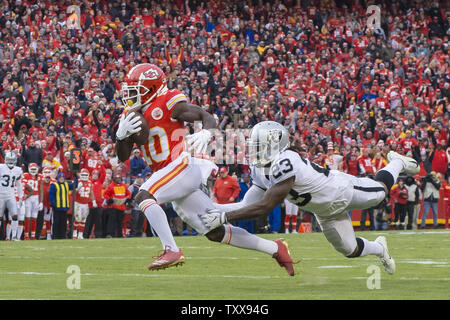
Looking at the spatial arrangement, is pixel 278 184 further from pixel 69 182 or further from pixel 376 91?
pixel 376 91

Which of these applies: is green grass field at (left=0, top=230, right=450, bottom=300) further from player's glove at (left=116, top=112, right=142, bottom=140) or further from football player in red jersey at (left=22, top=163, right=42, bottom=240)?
football player in red jersey at (left=22, top=163, right=42, bottom=240)

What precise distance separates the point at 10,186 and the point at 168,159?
8181 mm

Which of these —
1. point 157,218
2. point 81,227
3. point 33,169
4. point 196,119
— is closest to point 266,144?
point 196,119

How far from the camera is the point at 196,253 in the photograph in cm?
1098

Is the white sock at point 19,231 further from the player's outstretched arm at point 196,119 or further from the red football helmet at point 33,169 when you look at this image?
the player's outstretched arm at point 196,119

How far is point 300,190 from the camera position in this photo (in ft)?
22.4

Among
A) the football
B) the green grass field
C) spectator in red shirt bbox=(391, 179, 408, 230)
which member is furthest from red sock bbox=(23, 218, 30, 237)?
the football

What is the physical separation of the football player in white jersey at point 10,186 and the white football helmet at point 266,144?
348 inches

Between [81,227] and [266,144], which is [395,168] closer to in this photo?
[266,144]

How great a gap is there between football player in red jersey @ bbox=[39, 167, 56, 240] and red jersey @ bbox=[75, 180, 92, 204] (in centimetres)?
49

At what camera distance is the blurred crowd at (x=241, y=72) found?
17.6 metres

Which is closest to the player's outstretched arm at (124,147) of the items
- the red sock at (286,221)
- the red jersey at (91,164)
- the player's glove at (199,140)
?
the player's glove at (199,140)

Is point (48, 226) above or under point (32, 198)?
under

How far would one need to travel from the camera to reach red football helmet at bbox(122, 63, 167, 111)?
7543mm
